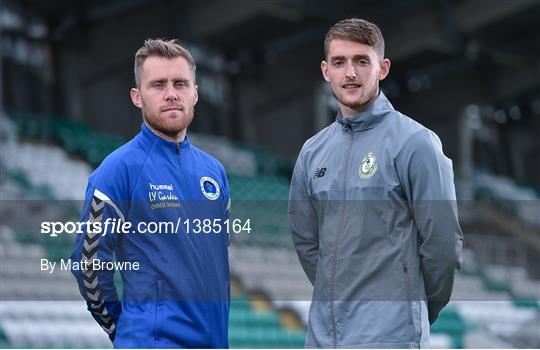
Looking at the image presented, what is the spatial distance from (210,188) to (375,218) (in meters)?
0.55

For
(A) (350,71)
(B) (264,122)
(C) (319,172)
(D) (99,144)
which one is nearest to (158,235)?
(C) (319,172)

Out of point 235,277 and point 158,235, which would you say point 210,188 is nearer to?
point 158,235

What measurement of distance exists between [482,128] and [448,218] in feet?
76.6

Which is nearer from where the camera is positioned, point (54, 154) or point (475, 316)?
point (475, 316)

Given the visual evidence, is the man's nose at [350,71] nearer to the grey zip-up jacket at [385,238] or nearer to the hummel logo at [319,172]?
the grey zip-up jacket at [385,238]

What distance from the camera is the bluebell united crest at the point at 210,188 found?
10.5ft

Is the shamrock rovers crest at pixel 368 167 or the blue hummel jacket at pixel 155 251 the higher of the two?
the shamrock rovers crest at pixel 368 167

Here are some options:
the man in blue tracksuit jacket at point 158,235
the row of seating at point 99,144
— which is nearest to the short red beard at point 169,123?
the man in blue tracksuit jacket at point 158,235

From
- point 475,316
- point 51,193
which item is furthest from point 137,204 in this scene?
point 51,193

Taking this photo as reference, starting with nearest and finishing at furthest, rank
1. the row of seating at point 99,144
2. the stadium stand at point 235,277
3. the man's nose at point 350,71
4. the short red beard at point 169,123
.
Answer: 1. the man's nose at point 350,71
2. the short red beard at point 169,123
3. the stadium stand at point 235,277
4. the row of seating at point 99,144

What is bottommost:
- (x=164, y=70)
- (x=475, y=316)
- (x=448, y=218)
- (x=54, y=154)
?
(x=475, y=316)

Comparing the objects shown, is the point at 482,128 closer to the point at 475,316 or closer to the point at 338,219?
the point at 475,316

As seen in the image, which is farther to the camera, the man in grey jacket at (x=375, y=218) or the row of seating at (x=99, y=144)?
the row of seating at (x=99, y=144)

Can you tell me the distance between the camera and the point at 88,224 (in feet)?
10.0
